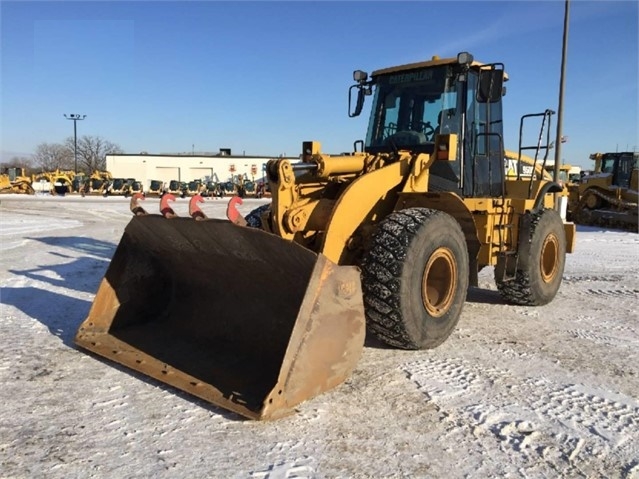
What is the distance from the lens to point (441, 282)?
16.4ft

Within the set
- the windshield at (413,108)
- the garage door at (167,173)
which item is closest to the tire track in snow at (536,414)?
the windshield at (413,108)

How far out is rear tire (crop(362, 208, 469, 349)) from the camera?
4.29 metres

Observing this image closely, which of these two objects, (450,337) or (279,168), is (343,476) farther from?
(450,337)

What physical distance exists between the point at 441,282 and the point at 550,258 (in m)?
2.89

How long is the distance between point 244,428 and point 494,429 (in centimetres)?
146

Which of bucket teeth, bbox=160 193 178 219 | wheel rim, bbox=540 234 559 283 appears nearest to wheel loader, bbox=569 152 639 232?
wheel rim, bbox=540 234 559 283

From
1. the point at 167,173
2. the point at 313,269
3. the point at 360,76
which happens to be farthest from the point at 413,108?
the point at 167,173

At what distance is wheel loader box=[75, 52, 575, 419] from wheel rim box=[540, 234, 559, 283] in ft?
4.49

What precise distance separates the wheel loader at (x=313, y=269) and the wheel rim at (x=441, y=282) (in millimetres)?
12

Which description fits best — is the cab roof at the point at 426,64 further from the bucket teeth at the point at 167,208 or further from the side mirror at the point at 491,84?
the bucket teeth at the point at 167,208

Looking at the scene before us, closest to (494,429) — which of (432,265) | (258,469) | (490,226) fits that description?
(258,469)

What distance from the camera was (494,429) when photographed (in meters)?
3.31

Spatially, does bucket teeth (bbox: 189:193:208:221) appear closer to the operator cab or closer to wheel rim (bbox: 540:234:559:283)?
the operator cab

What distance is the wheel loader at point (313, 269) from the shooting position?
3.63 m
